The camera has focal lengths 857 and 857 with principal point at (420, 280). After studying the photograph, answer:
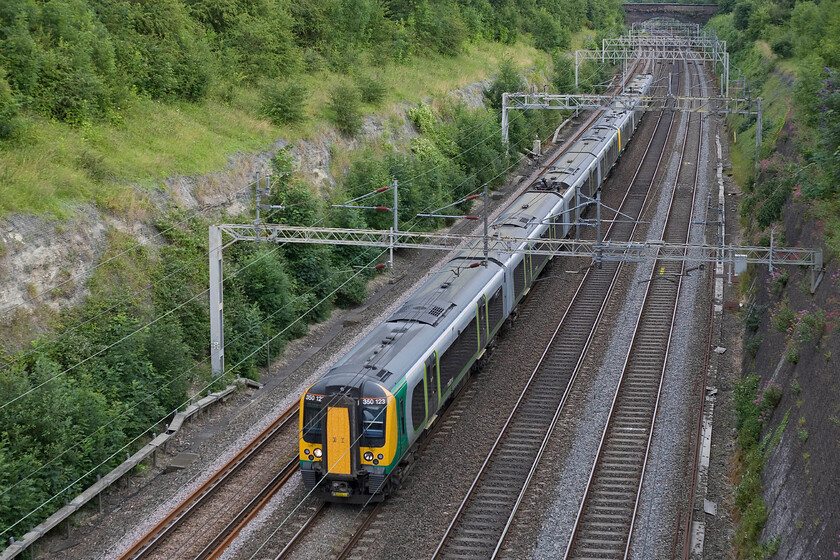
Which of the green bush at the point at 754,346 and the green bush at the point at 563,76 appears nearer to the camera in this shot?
the green bush at the point at 754,346

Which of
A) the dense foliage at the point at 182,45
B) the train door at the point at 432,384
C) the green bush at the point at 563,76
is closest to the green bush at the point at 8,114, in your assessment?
the dense foliage at the point at 182,45

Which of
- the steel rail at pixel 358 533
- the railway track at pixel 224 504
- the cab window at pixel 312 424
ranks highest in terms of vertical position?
the cab window at pixel 312 424

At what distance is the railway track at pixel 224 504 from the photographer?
Answer: 674 inches

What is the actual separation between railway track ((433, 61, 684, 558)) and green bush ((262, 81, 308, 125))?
14.2 m

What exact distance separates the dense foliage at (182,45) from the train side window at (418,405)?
15393 mm

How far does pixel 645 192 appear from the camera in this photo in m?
45.6

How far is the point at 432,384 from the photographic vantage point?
20.0 m

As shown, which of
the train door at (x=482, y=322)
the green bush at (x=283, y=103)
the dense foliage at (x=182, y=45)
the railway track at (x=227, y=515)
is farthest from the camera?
the green bush at (x=283, y=103)

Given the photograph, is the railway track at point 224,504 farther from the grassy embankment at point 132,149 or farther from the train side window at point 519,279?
the train side window at point 519,279

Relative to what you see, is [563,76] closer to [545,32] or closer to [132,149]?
[545,32]

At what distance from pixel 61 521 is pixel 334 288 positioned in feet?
49.8

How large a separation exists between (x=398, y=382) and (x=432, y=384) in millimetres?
2138

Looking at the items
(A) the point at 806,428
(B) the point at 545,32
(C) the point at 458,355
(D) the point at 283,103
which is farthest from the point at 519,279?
(B) the point at 545,32

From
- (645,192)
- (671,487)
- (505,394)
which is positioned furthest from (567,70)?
(671,487)
